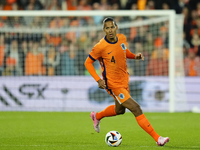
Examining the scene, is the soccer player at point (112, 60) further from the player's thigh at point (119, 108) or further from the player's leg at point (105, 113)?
the player's leg at point (105, 113)

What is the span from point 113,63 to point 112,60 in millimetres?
53

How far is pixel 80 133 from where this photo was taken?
26.6 feet

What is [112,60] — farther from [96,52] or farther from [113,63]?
[96,52]

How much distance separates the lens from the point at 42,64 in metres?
13.5

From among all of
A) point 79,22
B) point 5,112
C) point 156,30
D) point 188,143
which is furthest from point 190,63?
point 188,143

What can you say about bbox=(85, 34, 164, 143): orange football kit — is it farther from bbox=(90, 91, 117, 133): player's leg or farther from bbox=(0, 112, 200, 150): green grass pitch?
bbox=(0, 112, 200, 150): green grass pitch

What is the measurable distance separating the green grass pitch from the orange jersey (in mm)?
1029

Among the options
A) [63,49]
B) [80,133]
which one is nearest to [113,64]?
[80,133]

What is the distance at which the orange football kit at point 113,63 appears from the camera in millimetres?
6684

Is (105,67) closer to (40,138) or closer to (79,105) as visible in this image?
(40,138)

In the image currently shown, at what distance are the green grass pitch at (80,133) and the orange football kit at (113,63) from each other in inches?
36.9

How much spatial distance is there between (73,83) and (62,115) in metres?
1.62

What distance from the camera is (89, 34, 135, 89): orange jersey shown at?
6.69 metres

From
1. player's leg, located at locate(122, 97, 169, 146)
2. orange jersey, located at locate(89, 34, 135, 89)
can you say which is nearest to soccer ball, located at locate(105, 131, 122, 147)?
player's leg, located at locate(122, 97, 169, 146)
